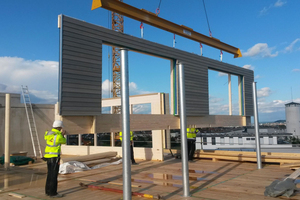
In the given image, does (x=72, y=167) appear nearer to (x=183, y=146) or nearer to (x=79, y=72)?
(x=79, y=72)

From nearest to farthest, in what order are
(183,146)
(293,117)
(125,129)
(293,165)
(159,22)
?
1. (125,129)
2. (183,146)
3. (293,165)
4. (159,22)
5. (293,117)

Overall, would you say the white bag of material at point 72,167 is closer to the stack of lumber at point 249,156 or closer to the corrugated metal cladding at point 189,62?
the corrugated metal cladding at point 189,62

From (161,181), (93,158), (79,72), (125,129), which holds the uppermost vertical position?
(79,72)

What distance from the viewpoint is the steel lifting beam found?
347 inches

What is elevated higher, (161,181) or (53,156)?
(53,156)

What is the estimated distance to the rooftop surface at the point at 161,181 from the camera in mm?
5938

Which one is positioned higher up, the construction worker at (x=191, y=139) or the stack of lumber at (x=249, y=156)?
the construction worker at (x=191, y=139)

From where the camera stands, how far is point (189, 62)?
11844mm

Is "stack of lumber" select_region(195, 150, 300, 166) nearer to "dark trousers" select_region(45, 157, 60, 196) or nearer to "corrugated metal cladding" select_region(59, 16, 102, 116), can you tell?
"corrugated metal cladding" select_region(59, 16, 102, 116)

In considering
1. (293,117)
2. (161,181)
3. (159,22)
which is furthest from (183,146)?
(293,117)

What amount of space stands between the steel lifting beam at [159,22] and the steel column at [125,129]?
14.1 feet

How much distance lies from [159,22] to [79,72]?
4549mm

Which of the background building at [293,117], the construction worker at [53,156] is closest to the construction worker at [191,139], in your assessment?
the construction worker at [53,156]

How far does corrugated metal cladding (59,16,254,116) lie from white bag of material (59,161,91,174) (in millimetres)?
4537
